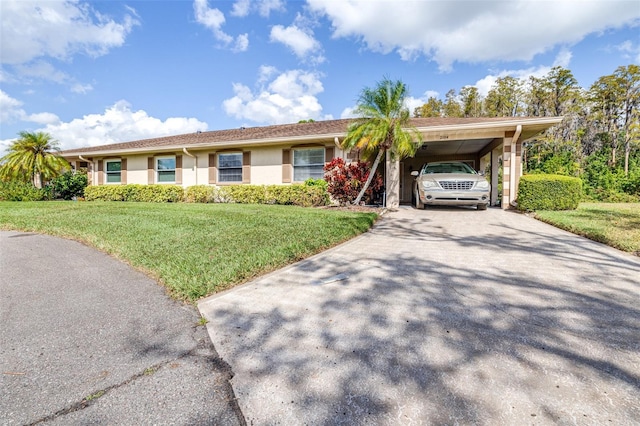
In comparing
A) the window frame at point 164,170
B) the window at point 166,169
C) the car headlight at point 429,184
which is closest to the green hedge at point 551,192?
the car headlight at point 429,184

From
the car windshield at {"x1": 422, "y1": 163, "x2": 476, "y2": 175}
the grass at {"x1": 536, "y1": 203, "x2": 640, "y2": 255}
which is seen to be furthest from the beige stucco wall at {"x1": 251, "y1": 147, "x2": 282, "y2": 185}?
the grass at {"x1": 536, "y1": 203, "x2": 640, "y2": 255}

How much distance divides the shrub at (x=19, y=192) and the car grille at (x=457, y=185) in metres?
18.9

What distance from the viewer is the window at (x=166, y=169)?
1457cm

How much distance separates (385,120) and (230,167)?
299 inches

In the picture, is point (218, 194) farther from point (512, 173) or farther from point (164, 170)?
point (512, 173)

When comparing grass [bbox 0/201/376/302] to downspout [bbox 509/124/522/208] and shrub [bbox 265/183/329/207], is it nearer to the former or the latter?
shrub [bbox 265/183/329/207]

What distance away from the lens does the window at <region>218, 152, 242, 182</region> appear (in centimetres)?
1348

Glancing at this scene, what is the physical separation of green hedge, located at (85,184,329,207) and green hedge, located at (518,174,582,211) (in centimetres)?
643

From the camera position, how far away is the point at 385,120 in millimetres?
9422

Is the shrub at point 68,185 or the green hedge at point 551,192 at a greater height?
the shrub at point 68,185

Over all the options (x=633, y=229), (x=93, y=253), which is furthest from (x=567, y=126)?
(x=93, y=253)

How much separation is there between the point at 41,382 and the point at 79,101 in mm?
22562

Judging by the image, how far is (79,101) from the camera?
18156 mm

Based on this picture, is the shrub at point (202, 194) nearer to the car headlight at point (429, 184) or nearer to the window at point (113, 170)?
the window at point (113, 170)
